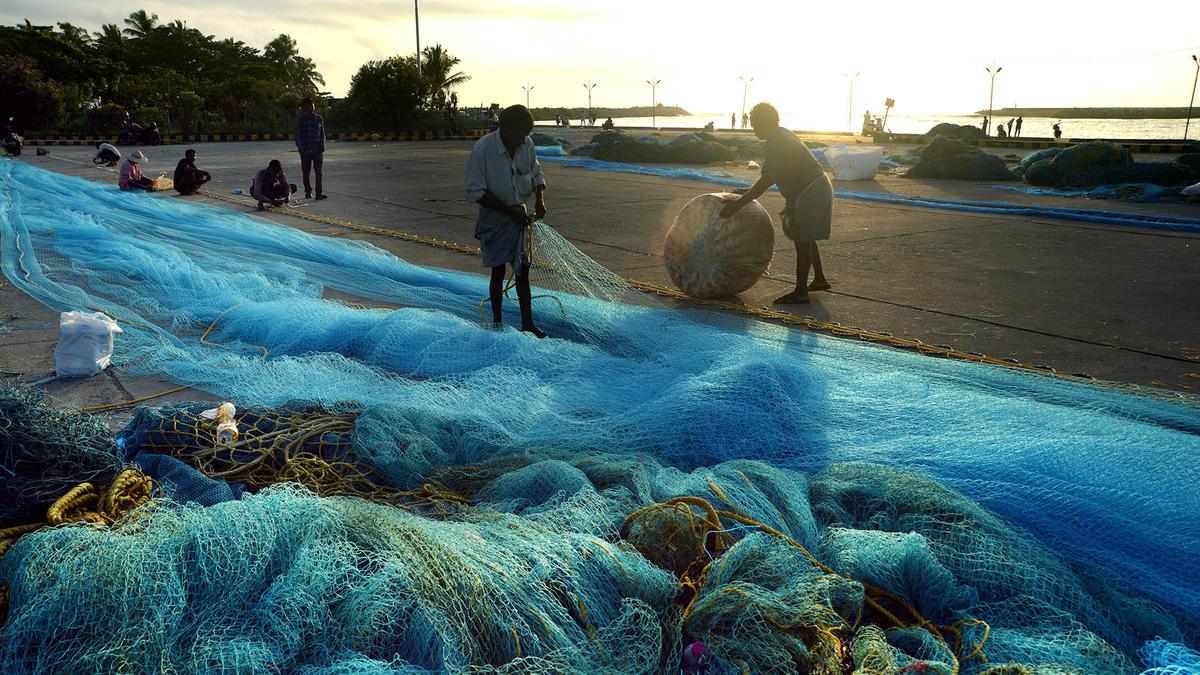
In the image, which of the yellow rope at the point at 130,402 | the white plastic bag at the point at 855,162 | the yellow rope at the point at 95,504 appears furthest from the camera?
the white plastic bag at the point at 855,162

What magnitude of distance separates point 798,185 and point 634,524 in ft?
16.0

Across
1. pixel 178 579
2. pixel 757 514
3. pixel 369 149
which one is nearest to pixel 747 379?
pixel 757 514

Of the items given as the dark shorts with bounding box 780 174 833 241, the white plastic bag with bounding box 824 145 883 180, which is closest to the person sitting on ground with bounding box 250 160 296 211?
the dark shorts with bounding box 780 174 833 241

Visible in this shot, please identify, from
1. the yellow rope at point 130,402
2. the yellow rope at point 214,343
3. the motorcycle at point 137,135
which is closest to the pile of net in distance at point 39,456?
the yellow rope at point 130,402

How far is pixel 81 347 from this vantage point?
5055mm

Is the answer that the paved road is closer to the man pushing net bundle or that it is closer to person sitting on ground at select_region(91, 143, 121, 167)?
the man pushing net bundle

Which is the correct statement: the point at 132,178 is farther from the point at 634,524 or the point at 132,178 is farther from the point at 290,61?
the point at 290,61

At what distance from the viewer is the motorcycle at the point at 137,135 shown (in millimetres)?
31891

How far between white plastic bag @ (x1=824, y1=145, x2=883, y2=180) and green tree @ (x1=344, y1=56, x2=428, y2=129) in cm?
2859

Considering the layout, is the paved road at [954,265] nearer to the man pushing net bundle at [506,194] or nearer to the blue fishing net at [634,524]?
the man pushing net bundle at [506,194]

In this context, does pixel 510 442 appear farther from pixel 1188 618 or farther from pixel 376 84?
pixel 376 84

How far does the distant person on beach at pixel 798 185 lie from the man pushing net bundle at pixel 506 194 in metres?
2.01

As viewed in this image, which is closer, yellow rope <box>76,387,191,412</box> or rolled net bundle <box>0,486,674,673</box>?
rolled net bundle <box>0,486,674,673</box>

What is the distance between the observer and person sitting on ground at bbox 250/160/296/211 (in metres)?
13.5
